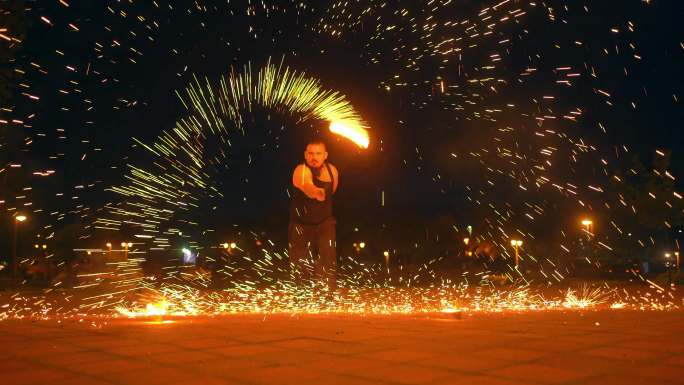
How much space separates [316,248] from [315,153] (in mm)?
2443

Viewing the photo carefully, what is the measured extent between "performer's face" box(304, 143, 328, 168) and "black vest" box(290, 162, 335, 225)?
35cm

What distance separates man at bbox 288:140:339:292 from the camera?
50.0 ft

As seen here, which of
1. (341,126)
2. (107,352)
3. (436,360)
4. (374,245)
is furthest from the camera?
(374,245)

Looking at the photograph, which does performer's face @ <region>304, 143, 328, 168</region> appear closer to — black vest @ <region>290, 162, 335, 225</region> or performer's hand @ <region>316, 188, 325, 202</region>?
black vest @ <region>290, 162, 335, 225</region>

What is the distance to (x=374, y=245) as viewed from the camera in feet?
137

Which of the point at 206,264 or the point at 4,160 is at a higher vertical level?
the point at 4,160

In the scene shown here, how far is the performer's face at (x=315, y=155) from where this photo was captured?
49.1 feet

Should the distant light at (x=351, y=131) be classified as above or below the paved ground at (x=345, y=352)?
above

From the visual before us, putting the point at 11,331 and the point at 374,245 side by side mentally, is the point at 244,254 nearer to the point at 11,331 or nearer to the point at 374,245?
the point at 374,245

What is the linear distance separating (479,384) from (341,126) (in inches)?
404

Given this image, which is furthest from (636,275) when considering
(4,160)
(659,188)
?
(4,160)

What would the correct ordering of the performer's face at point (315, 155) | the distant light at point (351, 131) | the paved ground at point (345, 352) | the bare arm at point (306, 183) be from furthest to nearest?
the bare arm at point (306, 183) < the performer's face at point (315, 155) < the distant light at point (351, 131) < the paved ground at point (345, 352)

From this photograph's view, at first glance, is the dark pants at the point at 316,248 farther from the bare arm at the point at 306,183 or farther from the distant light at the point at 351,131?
the distant light at the point at 351,131

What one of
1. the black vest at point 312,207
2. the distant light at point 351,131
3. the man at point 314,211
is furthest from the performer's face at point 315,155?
the distant light at point 351,131
